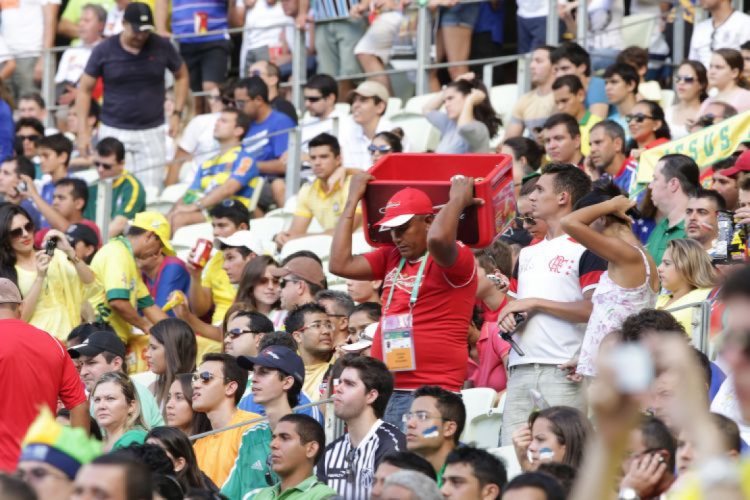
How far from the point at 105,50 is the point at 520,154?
4435 millimetres

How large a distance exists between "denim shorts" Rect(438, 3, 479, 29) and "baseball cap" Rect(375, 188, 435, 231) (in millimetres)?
7254

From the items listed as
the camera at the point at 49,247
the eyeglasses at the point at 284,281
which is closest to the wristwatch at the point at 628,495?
the eyeglasses at the point at 284,281

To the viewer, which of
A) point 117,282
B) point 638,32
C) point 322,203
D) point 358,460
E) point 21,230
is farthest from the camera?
point 638,32

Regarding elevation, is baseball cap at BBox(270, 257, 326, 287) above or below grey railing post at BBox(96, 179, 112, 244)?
above

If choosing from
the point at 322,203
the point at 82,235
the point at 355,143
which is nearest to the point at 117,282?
the point at 82,235

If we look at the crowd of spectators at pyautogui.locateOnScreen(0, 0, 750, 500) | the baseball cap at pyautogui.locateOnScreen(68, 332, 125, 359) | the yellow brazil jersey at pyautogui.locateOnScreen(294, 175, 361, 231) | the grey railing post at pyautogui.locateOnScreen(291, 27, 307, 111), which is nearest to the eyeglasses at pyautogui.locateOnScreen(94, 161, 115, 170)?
the crowd of spectators at pyautogui.locateOnScreen(0, 0, 750, 500)

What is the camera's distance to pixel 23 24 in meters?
16.6

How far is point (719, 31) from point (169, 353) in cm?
598

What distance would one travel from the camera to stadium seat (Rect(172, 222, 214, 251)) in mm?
12453

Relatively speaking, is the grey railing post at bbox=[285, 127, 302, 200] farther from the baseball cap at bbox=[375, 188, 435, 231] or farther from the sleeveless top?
the sleeveless top

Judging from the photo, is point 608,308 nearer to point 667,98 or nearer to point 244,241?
point 244,241

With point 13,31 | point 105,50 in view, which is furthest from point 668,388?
point 13,31

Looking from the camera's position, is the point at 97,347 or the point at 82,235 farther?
the point at 82,235

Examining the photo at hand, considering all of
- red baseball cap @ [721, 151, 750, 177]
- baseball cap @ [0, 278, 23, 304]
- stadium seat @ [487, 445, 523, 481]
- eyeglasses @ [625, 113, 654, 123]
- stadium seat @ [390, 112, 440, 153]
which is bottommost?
stadium seat @ [390, 112, 440, 153]
